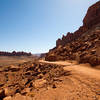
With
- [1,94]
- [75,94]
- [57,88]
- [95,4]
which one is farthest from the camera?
[95,4]

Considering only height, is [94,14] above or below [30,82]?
above

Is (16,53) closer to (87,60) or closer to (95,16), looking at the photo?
(95,16)

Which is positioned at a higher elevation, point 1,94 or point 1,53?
point 1,53

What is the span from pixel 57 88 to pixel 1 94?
13.8ft

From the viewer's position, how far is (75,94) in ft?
11.9

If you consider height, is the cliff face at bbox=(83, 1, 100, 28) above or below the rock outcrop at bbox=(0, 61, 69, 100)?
above

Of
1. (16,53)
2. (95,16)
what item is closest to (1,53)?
(16,53)

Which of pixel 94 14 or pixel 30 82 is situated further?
pixel 94 14

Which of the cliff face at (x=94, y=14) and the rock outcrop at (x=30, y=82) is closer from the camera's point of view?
the rock outcrop at (x=30, y=82)

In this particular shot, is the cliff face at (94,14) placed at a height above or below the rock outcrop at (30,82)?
above

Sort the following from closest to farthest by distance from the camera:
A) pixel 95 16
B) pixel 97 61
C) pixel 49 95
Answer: pixel 49 95 → pixel 97 61 → pixel 95 16

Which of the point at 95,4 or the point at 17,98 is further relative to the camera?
the point at 95,4

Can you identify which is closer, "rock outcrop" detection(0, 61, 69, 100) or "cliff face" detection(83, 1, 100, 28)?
"rock outcrop" detection(0, 61, 69, 100)

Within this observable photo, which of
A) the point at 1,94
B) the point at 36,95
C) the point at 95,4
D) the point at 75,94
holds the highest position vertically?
the point at 95,4
